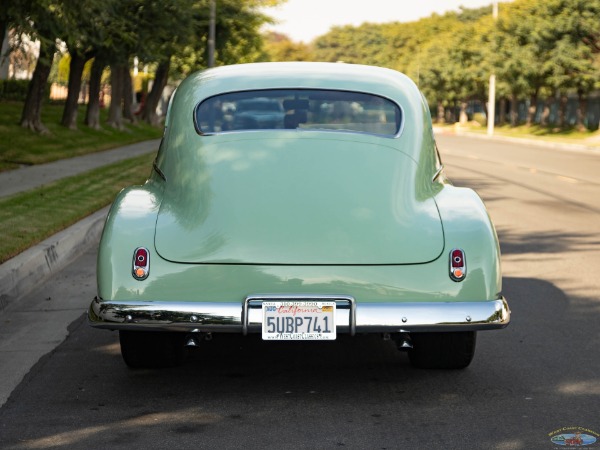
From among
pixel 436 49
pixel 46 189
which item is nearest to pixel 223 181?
pixel 46 189

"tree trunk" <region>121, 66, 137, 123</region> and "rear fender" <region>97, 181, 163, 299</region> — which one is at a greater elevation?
"rear fender" <region>97, 181, 163, 299</region>

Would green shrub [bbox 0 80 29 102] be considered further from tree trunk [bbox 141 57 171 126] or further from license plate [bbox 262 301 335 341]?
license plate [bbox 262 301 335 341]

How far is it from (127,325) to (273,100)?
1.87m

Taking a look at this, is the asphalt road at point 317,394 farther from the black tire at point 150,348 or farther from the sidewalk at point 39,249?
the sidewalk at point 39,249

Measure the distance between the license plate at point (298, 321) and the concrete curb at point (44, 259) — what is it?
3.56 meters

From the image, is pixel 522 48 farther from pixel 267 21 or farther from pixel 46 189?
pixel 46 189

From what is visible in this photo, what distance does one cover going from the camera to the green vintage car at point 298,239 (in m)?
5.79

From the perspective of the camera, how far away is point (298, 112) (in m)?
7.05

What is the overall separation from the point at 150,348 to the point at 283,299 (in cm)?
109

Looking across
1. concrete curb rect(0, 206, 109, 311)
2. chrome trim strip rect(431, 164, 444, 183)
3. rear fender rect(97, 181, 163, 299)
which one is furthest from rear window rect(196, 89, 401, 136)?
concrete curb rect(0, 206, 109, 311)

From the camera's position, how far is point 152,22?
108 ft

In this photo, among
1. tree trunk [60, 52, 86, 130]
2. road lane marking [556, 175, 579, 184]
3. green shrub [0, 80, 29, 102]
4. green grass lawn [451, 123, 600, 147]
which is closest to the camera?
road lane marking [556, 175, 579, 184]

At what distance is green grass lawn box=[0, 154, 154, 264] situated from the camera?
11.4 metres

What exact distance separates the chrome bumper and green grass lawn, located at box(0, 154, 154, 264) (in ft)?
14.2
